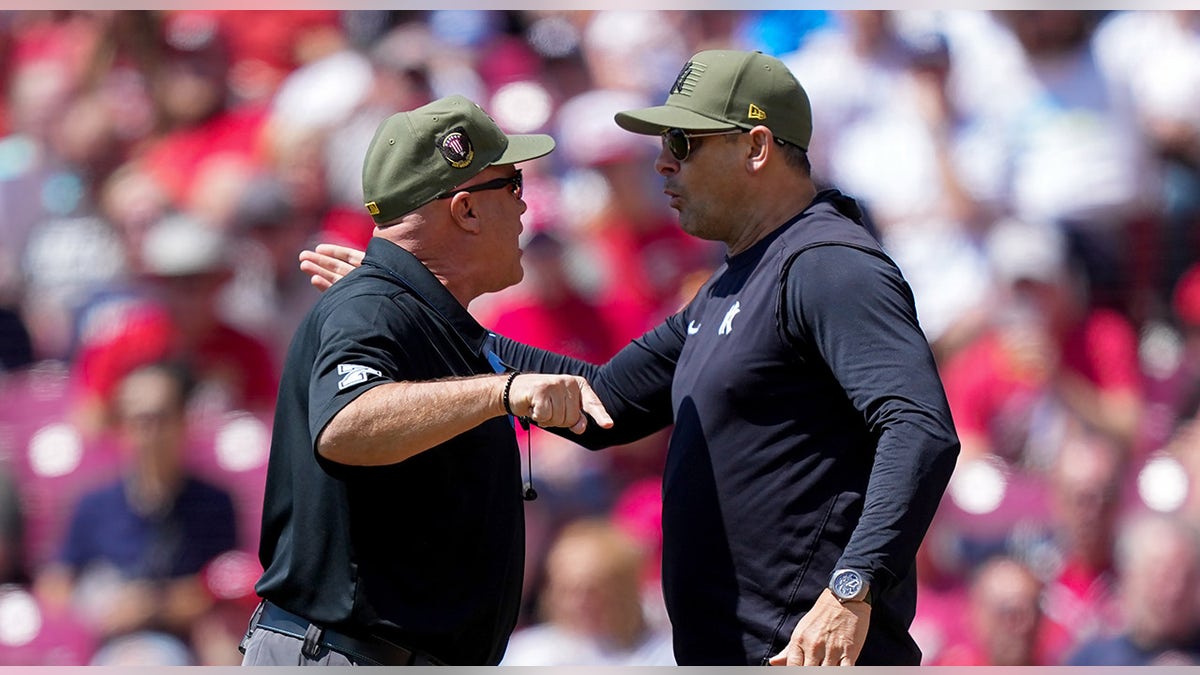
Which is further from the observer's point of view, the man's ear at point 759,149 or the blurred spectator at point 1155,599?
the blurred spectator at point 1155,599

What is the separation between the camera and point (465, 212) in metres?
2.54

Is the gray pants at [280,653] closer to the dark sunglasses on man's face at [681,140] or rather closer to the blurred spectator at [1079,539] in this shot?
the dark sunglasses on man's face at [681,140]

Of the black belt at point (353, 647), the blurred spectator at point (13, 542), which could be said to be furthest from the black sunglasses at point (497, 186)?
the blurred spectator at point (13, 542)

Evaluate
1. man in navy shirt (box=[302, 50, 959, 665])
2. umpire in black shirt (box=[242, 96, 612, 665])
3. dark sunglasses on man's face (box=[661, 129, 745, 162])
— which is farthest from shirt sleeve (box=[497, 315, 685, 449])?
umpire in black shirt (box=[242, 96, 612, 665])

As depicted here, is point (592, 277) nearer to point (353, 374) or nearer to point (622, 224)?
point (622, 224)

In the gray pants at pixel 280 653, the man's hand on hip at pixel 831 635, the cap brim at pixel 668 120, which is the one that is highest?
the cap brim at pixel 668 120

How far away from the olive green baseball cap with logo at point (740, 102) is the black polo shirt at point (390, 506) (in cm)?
62

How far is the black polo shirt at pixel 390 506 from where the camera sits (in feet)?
7.50

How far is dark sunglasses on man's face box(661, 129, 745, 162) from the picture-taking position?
2750 mm

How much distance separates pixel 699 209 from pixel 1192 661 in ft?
8.22

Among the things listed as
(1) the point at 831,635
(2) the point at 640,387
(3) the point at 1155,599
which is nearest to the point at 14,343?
(2) the point at 640,387

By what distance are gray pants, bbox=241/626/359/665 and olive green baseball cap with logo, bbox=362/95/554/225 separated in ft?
2.44

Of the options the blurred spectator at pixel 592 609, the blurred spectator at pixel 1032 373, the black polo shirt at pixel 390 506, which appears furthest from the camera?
the blurred spectator at pixel 1032 373

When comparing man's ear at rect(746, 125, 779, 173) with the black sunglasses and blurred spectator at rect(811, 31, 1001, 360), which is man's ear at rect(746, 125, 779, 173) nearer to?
the black sunglasses
